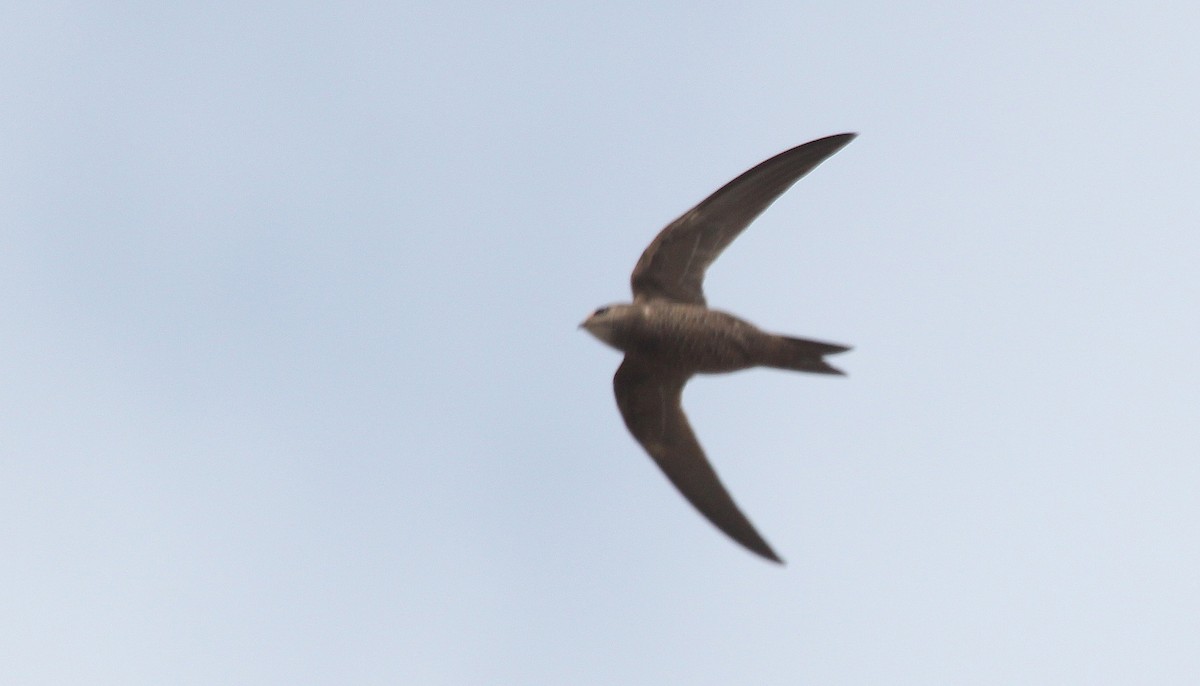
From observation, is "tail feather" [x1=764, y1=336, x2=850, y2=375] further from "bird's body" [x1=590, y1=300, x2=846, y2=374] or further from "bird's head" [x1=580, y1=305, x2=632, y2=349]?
"bird's head" [x1=580, y1=305, x2=632, y2=349]

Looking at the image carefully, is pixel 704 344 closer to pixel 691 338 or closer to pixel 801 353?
pixel 691 338

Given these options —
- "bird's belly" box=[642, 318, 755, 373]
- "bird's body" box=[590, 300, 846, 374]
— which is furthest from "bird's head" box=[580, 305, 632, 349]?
"bird's belly" box=[642, 318, 755, 373]

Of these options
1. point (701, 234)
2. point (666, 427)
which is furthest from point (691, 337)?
point (666, 427)

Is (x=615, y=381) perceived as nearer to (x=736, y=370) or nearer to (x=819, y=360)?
(x=736, y=370)

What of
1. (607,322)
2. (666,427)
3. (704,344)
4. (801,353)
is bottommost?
(666,427)

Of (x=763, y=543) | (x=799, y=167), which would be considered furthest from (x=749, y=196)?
(x=763, y=543)
